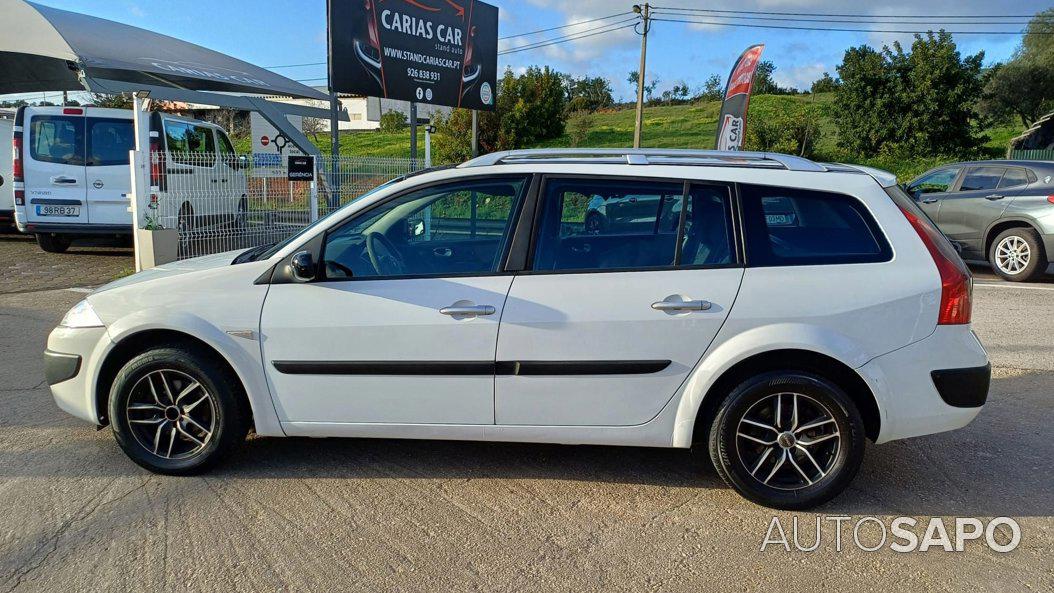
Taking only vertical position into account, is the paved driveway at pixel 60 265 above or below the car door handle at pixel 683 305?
below

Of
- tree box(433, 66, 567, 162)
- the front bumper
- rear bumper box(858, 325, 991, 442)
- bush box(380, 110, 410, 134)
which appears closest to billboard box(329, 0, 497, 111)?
the front bumper

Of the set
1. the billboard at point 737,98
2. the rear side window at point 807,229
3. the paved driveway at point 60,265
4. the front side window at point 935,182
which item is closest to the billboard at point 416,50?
the paved driveway at point 60,265

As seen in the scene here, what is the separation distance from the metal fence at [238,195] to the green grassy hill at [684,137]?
883 inches

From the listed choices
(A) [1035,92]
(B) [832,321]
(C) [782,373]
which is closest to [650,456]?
(C) [782,373]

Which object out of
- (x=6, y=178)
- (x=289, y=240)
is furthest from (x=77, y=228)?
(x=289, y=240)

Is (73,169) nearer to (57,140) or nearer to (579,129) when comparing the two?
(57,140)

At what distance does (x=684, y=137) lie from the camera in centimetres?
3919

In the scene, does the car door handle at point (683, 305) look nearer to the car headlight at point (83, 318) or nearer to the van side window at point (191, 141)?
the car headlight at point (83, 318)

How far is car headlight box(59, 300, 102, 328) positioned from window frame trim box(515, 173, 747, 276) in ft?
7.00

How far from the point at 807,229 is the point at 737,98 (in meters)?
10.7

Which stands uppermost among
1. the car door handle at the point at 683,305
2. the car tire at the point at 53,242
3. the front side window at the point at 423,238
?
the front side window at the point at 423,238

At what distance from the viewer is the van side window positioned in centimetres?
1005

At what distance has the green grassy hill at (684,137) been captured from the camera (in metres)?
34.6

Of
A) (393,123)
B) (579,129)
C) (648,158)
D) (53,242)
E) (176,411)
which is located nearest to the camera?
(176,411)
